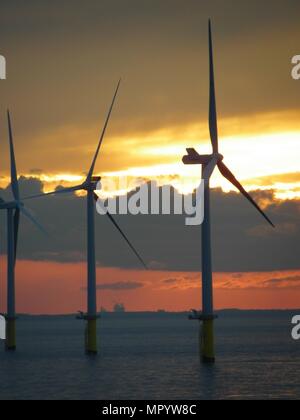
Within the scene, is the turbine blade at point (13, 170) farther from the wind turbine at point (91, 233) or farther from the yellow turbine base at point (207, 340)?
the yellow turbine base at point (207, 340)

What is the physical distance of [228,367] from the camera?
182 metres

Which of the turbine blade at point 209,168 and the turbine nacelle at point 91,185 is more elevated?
the turbine nacelle at point 91,185

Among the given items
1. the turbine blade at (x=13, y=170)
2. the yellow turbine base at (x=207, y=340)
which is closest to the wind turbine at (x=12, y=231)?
the turbine blade at (x=13, y=170)

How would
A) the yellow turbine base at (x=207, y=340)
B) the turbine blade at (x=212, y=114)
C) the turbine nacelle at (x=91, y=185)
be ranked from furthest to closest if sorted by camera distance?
the turbine nacelle at (x=91, y=185) → the yellow turbine base at (x=207, y=340) → the turbine blade at (x=212, y=114)

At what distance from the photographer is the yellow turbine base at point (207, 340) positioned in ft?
485

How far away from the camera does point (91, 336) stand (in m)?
185

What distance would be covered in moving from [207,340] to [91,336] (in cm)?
3756

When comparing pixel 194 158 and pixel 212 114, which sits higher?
pixel 212 114

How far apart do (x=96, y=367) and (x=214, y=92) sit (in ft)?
186

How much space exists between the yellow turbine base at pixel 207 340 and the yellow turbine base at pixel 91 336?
86.8 feet

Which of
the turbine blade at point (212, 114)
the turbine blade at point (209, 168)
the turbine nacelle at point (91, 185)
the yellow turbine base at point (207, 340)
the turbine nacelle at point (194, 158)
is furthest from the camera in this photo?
the turbine nacelle at point (91, 185)

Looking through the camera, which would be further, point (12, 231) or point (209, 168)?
point (12, 231)

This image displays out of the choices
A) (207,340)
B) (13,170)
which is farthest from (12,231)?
(207,340)

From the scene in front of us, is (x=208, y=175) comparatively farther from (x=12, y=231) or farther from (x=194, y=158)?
(x=12, y=231)
